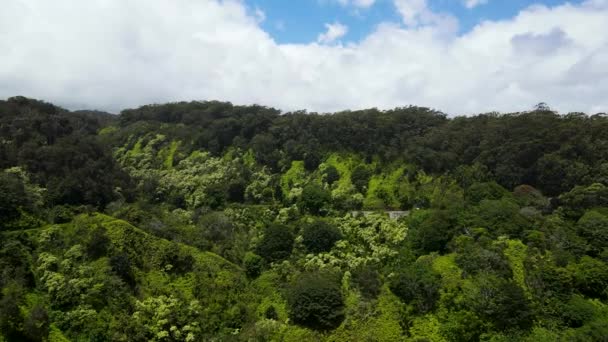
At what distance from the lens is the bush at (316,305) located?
3183 centimetres

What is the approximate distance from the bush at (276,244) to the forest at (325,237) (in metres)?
0.13

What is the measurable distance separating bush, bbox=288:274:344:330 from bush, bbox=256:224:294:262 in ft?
22.6

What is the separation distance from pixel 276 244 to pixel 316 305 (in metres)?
9.34

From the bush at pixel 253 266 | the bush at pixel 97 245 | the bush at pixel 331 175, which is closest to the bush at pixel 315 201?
the bush at pixel 331 175

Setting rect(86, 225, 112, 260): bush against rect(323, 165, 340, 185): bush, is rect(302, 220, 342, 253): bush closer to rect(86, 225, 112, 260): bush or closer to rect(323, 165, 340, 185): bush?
rect(86, 225, 112, 260): bush

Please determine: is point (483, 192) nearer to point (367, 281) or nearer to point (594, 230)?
point (594, 230)

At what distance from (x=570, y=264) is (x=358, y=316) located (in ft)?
52.6

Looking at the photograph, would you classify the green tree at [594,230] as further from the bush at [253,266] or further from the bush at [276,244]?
the bush at [253,266]

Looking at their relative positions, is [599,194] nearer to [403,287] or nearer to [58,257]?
[403,287]

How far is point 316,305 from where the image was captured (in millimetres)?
31781

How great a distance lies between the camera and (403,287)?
33156 mm

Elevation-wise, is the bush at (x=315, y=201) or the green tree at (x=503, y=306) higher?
the bush at (x=315, y=201)

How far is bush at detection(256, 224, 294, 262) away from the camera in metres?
39.9

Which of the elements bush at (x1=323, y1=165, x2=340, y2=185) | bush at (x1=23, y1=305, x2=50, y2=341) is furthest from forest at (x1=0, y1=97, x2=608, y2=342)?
bush at (x1=323, y1=165, x2=340, y2=185)
